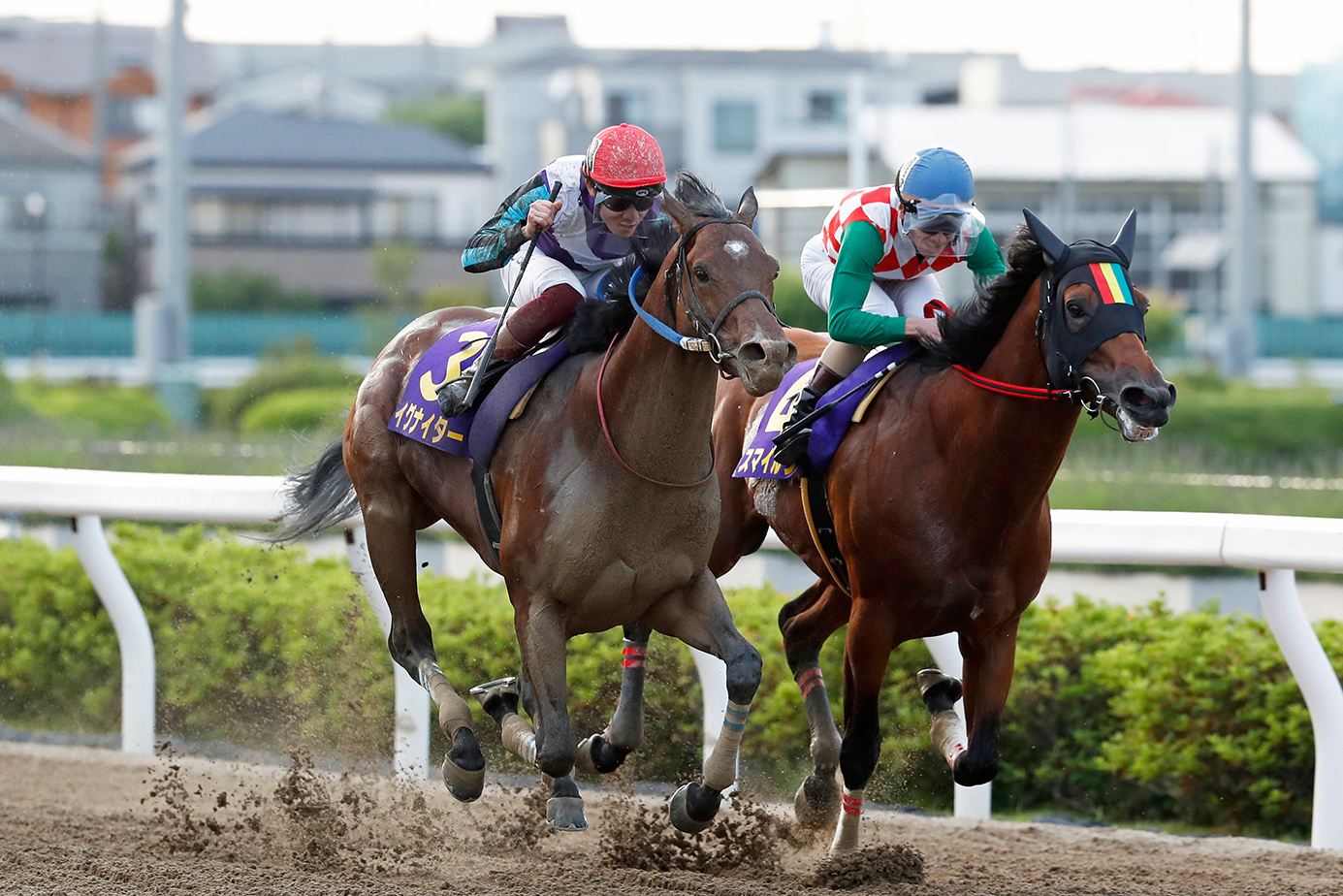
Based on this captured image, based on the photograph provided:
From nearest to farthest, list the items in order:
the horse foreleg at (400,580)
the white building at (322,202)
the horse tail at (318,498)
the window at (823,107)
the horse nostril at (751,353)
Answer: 1. the horse nostril at (751,353)
2. the horse foreleg at (400,580)
3. the horse tail at (318,498)
4. the white building at (322,202)
5. the window at (823,107)

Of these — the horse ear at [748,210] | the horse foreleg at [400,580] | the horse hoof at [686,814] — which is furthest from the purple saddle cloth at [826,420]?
the horse foreleg at [400,580]

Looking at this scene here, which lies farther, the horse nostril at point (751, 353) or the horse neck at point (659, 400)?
the horse neck at point (659, 400)

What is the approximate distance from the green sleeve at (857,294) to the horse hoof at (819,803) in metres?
1.31

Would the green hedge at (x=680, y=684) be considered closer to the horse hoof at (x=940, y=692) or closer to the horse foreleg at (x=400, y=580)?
the horse hoof at (x=940, y=692)

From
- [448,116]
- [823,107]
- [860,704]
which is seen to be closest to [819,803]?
[860,704]

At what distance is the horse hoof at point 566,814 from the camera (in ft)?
13.5

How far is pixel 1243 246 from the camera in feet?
87.0

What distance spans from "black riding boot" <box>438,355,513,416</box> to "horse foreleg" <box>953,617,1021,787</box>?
146 cm

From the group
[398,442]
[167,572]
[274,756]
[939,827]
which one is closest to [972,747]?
[939,827]

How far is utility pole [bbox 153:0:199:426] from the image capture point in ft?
70.4

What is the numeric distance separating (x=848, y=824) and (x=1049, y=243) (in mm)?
1678

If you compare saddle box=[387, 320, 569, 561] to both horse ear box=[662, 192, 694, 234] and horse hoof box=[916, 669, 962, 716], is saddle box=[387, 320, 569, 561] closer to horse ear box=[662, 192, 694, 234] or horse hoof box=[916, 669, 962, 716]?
horse ear box=[662, 192, 694, 234]

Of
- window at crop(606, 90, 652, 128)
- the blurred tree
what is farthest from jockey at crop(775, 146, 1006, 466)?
the blurred tree

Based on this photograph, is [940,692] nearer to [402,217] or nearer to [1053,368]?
[1053,368]
